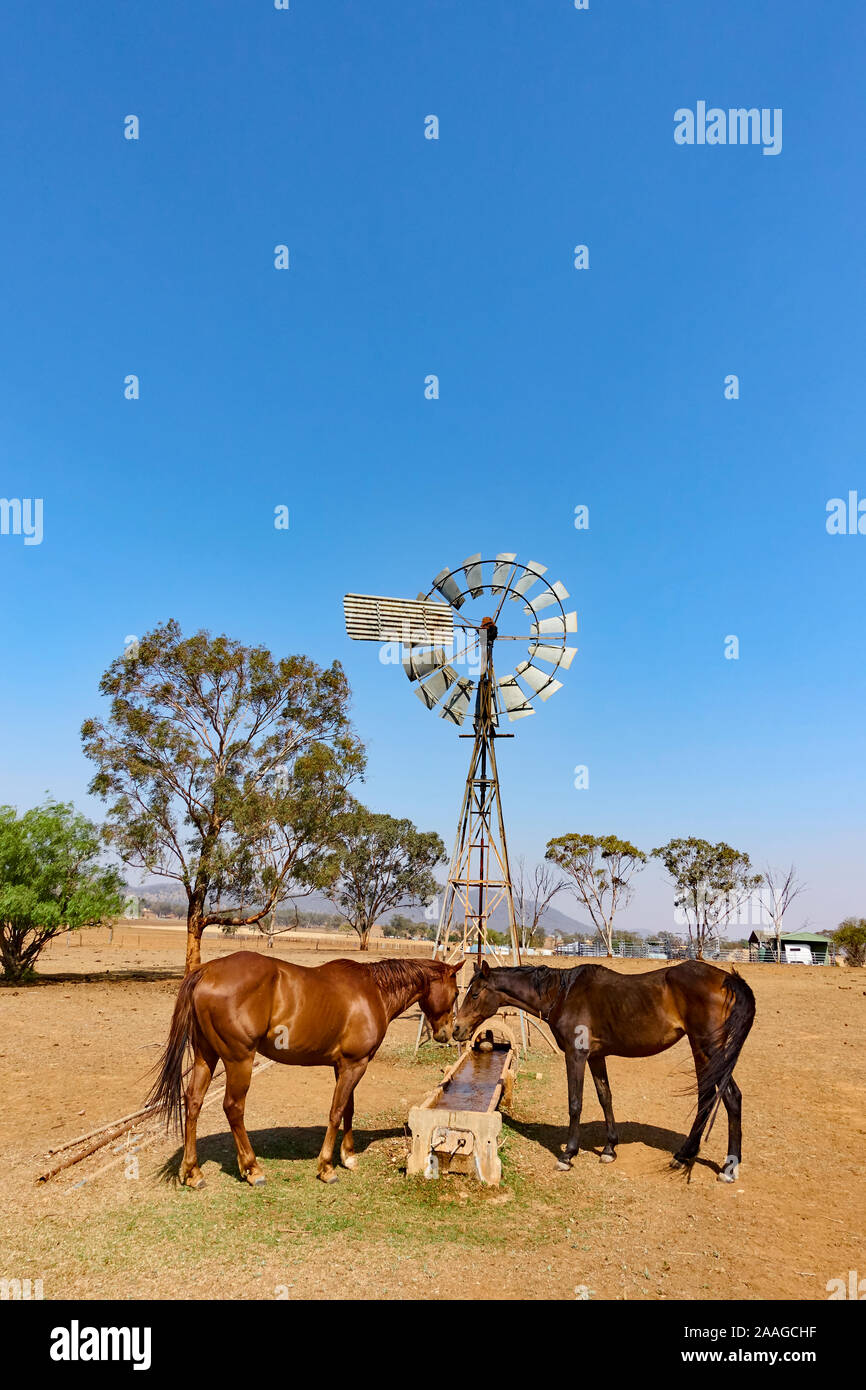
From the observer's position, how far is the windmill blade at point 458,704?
1603 centimetres

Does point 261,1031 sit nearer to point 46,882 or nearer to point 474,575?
point 474,575

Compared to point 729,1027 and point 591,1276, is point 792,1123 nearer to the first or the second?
point 729,1027

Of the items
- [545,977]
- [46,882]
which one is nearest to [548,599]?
[545,977]

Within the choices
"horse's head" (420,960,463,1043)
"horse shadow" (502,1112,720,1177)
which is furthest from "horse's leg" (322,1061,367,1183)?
"horse shadow" (502,1112,720,1177)

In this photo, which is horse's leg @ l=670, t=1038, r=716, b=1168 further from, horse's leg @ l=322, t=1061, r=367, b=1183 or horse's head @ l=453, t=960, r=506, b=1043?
horse's leg @ l=322, t=1061, r=367, b=1183

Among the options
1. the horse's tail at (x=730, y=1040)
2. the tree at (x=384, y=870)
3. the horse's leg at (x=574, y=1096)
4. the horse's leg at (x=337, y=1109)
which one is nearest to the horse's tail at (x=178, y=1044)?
the horse's leg at (x=337, y=1109)

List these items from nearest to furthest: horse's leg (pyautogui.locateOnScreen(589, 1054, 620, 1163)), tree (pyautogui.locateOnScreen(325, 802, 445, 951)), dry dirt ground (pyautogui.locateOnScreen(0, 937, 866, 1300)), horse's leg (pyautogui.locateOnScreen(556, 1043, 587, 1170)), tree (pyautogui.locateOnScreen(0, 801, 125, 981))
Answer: dry dirt ground (pyautogui.locateOnScreen(0, 937, 866, 1300))
horse's leg (pyautogui.locateOnScreen(556, 1043, 587, 1170))
horse's leg (pyautogui.locateOnScreen(589, 1054, 620, 1163))
tree (pyautogui.locateOnScreen(0, 801, 125, 981))
tree (pyautogui.locateOnScreen(325, 802, 445, 951))

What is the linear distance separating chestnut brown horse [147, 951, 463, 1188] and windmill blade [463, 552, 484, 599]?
9.70 meters

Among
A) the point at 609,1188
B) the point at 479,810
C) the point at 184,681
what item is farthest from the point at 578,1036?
the point at 184,681

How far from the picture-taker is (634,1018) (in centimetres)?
866

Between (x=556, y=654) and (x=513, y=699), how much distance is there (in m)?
1.31

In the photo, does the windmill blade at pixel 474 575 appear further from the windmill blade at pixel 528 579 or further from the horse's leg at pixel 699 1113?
the horse's leg at pixel 699 1113

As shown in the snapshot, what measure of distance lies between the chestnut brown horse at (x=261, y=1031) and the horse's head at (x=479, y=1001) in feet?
4.12

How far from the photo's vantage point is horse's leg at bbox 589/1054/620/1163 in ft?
28.9
